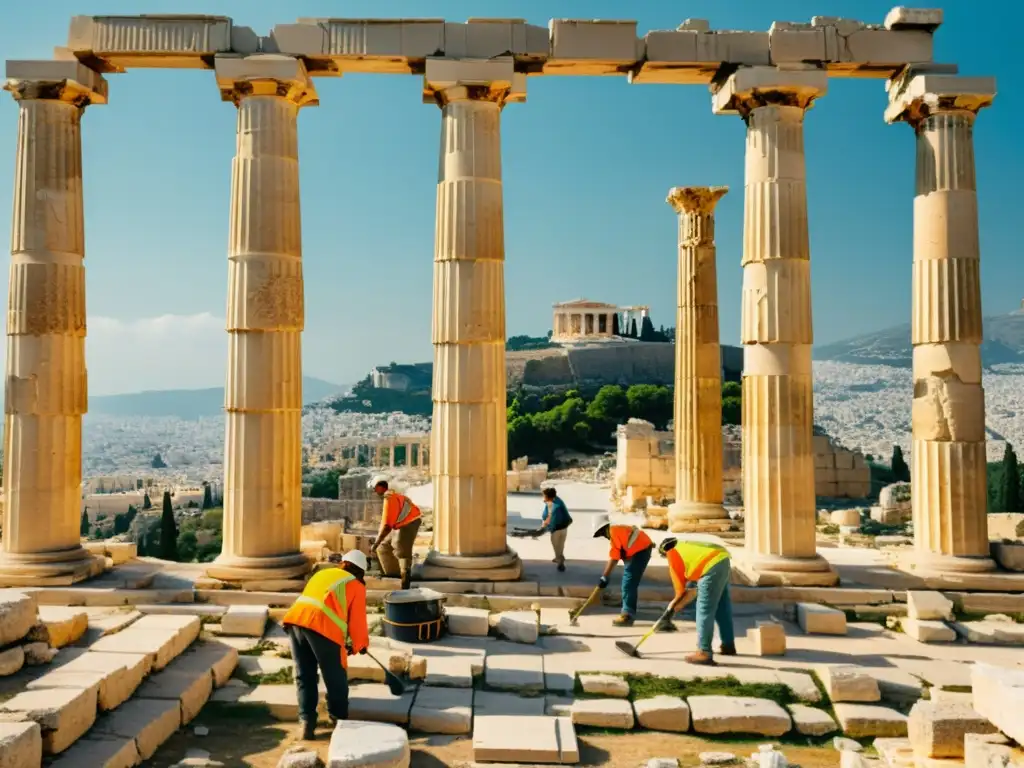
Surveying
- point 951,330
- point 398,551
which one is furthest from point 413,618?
point 951,330

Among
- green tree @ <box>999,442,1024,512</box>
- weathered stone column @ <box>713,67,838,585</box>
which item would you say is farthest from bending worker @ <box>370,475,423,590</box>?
green tree @ <box>999,442,1024,512</box>

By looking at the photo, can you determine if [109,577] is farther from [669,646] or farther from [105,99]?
[669,646]

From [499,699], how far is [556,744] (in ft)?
5.60

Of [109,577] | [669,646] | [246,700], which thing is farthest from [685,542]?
[109,577]

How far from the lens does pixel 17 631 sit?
10.5m

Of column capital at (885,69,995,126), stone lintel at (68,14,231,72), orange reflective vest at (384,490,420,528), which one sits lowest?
orange reflective vest at (384,490,420,528)

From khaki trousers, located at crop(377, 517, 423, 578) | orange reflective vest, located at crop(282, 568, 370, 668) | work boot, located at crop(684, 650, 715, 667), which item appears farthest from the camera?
khaki trousers, located at crop(377, 517, 423, 578)

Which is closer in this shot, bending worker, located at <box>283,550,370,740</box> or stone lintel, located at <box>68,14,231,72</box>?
bending worker, located at <box>283,550,370,740</box>

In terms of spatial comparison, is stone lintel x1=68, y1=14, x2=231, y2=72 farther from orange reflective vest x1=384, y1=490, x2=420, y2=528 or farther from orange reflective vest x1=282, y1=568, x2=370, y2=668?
orange reflective vest x1=282, y1=568, x2=370, y2=668

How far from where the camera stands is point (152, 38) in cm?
1562

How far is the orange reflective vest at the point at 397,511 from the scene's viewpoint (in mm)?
15227

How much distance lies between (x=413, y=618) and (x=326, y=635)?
3503mm

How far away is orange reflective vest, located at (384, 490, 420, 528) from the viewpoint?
15.2 metres

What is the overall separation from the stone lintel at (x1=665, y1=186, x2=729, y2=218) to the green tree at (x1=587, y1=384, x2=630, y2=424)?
→ 57554mm
